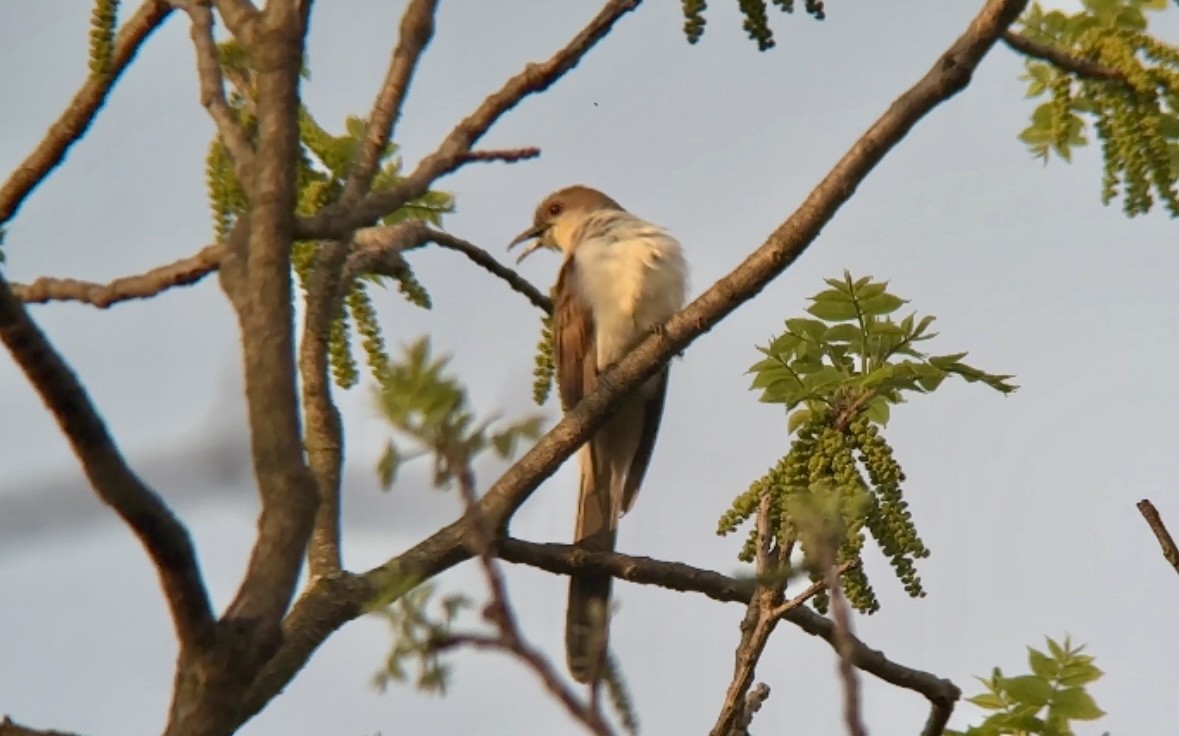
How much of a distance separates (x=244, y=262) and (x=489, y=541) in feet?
3.68

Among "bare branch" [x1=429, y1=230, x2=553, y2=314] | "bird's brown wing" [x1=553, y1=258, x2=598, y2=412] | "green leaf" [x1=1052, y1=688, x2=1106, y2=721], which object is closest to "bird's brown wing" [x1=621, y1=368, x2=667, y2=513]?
"bird's brown wing" [x1=553, y1=258, x2=598, y2=412]

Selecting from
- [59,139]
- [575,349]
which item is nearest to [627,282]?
[575,349]

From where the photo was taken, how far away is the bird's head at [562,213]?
9.09 metres

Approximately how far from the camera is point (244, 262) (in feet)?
8.39

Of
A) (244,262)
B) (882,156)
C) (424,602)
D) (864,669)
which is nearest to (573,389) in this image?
(864,669)

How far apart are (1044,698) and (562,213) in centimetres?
573

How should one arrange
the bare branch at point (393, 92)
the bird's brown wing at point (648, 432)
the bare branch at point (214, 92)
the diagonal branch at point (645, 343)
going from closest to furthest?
1. the bare branch at point (214, 92)
2. the bare branch at point (393, 92)
3. the diagonal branch at point (645, 343)
4. the bird's brown wing at point (648, 432)

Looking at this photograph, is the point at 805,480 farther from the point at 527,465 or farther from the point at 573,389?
the point at 573,389

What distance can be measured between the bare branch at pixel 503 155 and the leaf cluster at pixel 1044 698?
5.55 ft

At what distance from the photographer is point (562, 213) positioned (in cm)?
923

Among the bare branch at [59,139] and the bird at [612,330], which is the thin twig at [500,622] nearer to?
the bare branch at [59,139]

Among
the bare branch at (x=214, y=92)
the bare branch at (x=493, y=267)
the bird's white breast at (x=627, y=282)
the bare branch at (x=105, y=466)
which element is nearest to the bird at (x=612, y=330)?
the bird's white breast at (x=627, y=282)

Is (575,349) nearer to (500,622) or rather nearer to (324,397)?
(324,397)

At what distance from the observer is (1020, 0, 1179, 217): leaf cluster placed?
13.6ft
